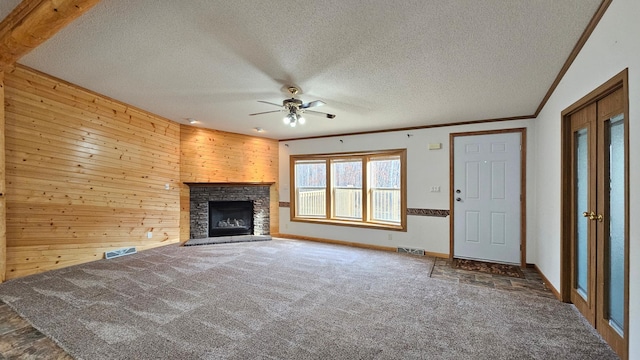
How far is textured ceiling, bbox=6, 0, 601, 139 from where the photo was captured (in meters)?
1.76

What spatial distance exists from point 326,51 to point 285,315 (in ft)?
7.94

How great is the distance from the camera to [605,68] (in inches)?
72.7

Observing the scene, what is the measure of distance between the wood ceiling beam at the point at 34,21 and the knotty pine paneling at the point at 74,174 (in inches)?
45.2

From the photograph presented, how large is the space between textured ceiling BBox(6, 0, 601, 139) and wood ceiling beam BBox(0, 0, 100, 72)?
0.11 m

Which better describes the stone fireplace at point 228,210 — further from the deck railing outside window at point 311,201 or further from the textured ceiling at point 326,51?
the textured ceiling at point 326,51

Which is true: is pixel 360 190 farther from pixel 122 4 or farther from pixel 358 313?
pixel 122 4

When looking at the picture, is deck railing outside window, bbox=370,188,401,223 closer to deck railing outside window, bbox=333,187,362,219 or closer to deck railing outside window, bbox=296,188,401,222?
deck railing outside window, bbox=296,188,401,222

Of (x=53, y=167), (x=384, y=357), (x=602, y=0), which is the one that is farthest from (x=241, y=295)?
(x=602, y=0)

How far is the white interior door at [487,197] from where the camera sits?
4168 millimetres

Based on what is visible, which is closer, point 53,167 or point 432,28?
point 432,28

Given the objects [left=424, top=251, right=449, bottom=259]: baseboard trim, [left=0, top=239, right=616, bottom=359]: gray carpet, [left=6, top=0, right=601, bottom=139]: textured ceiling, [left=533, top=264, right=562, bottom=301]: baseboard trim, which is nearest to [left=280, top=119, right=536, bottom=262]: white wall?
[left=424, top=251, right=449, bottom=259]: baseboard trim

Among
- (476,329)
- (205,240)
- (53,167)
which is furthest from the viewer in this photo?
(205,240)

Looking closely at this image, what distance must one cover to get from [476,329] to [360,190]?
351cm

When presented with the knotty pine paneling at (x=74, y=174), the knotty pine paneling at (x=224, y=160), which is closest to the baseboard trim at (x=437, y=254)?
the knotty pine paneling at (x=224, y=160)
